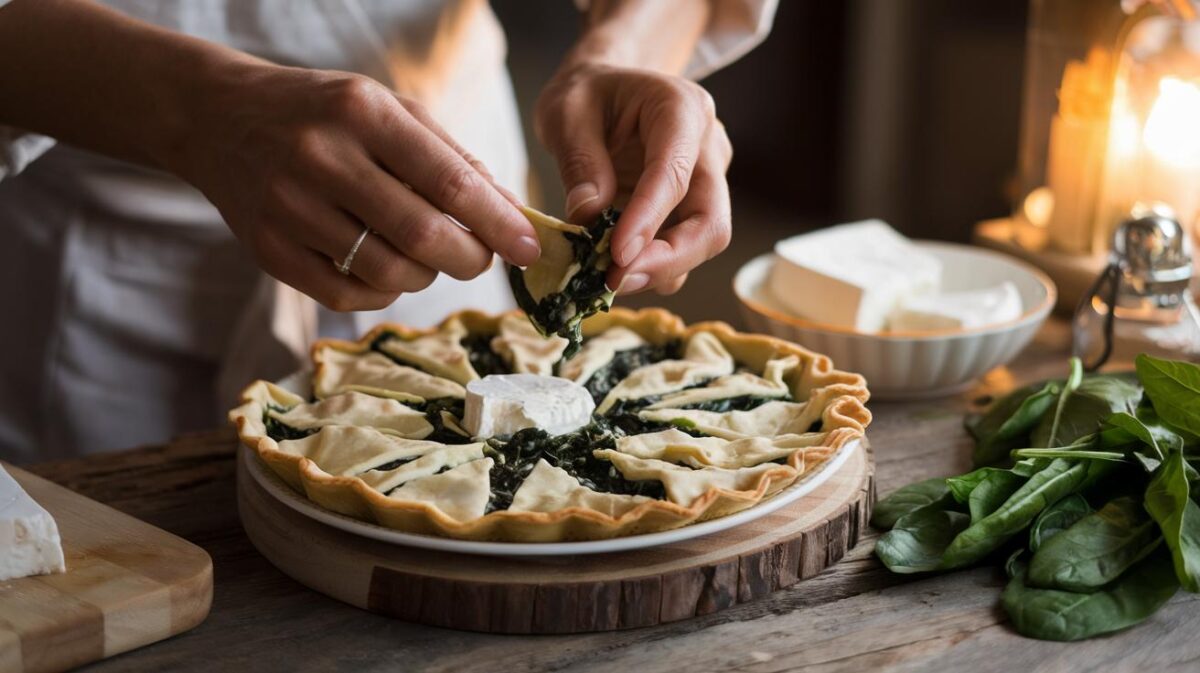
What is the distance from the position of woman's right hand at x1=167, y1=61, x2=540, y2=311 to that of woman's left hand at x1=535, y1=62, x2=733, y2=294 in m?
0.19

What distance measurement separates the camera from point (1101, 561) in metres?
1.60

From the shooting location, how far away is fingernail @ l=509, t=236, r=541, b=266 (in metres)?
1.77

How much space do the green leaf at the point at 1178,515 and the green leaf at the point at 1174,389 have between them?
→ 0.44 feet

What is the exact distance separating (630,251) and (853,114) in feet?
15.1

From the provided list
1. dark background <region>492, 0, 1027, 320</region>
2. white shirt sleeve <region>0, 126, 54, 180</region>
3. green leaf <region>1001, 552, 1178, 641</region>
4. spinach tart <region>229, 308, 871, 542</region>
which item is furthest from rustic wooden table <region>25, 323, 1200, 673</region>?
dark background <region>492, 0, 1027, 320</region>

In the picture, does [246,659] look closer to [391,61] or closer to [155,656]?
[155,656]

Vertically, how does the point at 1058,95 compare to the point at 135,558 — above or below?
above

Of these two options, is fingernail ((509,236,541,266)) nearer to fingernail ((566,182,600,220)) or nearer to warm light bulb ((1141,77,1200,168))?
fingernail ((566,182,600,220))

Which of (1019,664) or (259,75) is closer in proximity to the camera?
(1019,664)

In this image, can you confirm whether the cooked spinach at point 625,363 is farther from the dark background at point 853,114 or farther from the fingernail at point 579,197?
the dark background at point 853,114

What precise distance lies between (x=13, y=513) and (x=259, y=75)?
693 mm

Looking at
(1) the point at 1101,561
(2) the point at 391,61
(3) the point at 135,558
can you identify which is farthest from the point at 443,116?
(1) the point at 1101,561

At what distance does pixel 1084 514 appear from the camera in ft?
5.73

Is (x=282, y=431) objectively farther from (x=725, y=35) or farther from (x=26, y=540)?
(x=725, y=35)
